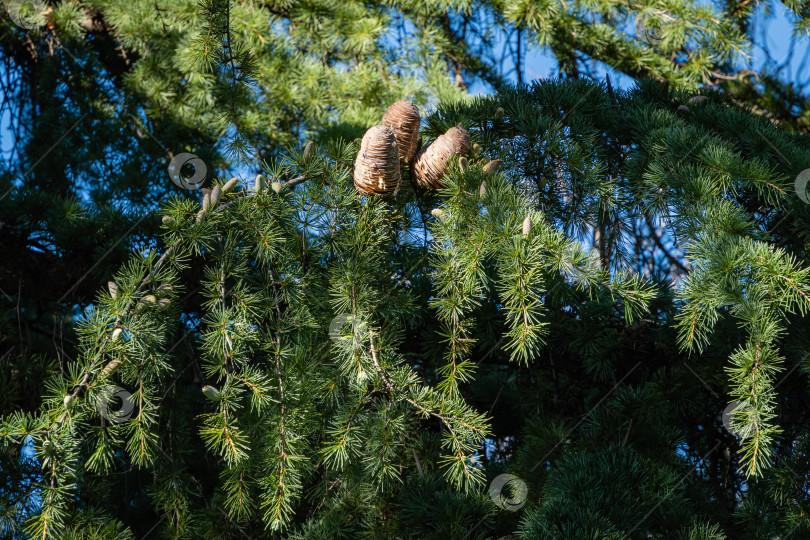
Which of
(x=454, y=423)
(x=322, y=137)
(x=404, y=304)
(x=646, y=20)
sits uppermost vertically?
(x=646, y=20)

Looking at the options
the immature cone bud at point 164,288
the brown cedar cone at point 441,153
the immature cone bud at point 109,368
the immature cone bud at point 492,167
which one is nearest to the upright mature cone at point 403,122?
the brown cedar cone at point 441,153

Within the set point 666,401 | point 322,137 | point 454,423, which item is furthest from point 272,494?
point 322,137

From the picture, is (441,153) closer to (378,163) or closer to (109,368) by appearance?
(378,163)

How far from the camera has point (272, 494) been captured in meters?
0.98

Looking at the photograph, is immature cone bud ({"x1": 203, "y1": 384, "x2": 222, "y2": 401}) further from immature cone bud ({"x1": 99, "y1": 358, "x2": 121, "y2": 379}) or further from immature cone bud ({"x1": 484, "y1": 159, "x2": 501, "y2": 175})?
immature cone bud ({"x1": 484, "y1": 159, "x2": 501, "y2": 175})

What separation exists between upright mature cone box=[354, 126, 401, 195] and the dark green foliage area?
0.03 meters

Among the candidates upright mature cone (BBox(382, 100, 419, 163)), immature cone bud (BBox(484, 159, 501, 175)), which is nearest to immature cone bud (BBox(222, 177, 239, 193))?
upright mature cone (BBox(382, 100, 419, 163))

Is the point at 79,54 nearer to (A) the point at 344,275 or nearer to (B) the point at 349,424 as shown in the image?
(A) the point at 344,275

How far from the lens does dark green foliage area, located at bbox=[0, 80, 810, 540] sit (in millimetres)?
976

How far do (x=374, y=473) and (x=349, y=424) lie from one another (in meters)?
0.08

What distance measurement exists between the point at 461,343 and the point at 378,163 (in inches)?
11.1

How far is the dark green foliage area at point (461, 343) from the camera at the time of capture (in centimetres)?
98

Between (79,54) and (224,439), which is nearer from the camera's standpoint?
(224,439)

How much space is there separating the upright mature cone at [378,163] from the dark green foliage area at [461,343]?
1.1 inches
